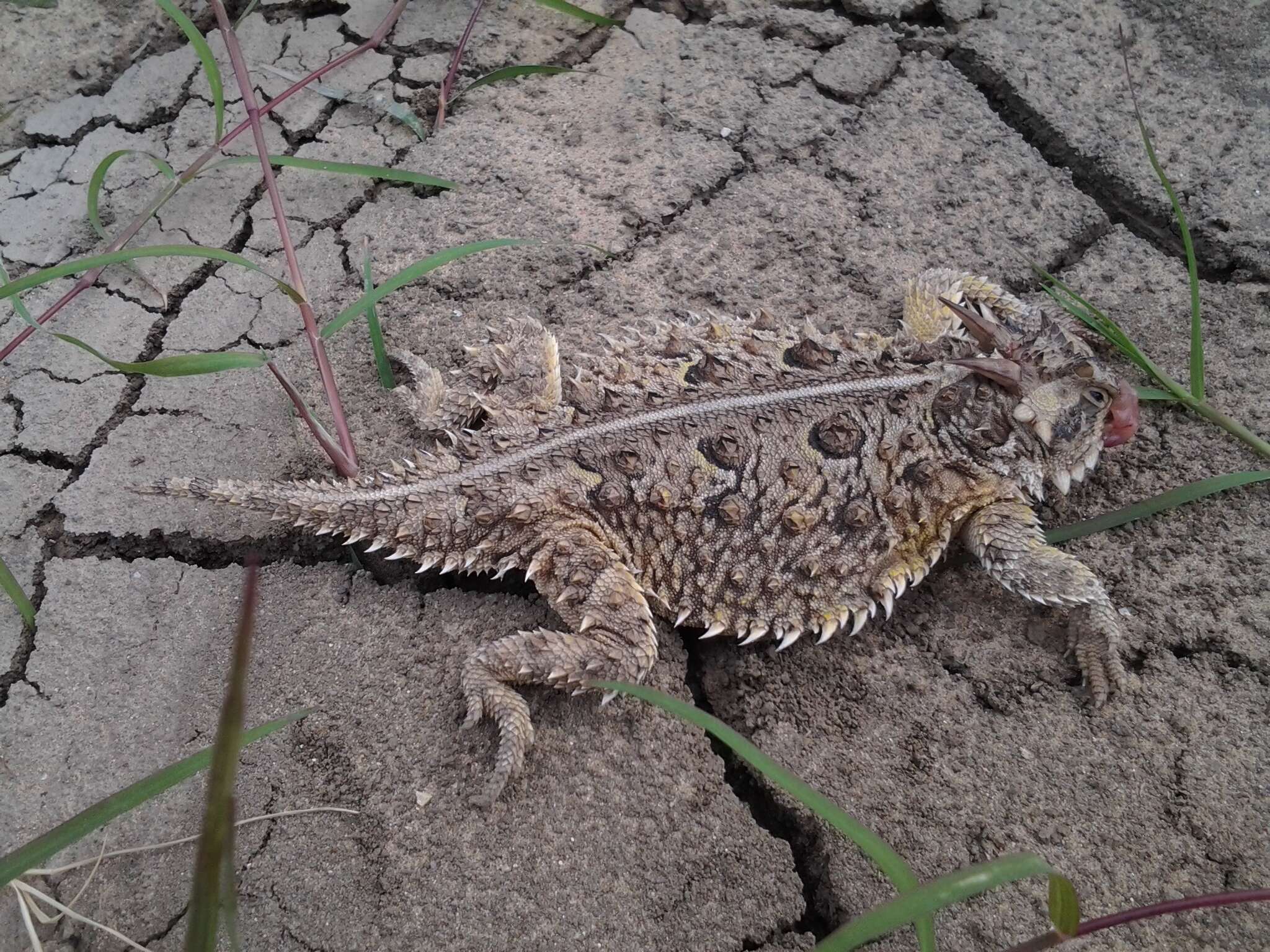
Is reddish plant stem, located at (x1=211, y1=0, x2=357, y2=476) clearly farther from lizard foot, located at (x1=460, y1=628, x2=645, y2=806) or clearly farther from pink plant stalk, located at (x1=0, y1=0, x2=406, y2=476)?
lizard foot, located at (x1=460, y1=628, x2=645, y2=806)

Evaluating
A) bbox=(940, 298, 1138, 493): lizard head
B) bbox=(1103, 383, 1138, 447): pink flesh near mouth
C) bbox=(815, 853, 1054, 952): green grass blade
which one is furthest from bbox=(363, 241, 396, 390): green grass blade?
bbox=(1103, 383, 1138, 447): pink flesh near mouth

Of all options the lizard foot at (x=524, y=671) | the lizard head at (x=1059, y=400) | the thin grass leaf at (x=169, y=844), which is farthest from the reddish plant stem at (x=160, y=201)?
the lizard head at (x=1059, y=400)

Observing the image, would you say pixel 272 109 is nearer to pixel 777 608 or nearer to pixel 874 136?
pixel 874 136

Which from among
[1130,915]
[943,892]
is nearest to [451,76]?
[943,892]

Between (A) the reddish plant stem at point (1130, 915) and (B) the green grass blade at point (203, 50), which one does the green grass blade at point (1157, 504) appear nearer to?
(A) the reddish plant stem at point (1130, 915)

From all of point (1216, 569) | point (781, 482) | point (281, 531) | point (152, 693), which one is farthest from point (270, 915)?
point (1216, 569)

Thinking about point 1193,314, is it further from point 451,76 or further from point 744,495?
point 451,76
